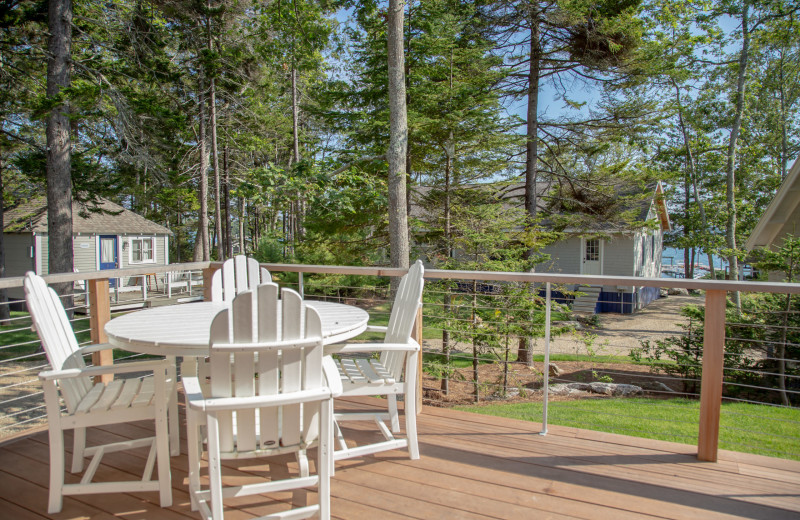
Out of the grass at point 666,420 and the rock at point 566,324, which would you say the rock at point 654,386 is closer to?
the grass at point 666,420

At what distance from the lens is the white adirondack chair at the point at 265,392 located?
173cm

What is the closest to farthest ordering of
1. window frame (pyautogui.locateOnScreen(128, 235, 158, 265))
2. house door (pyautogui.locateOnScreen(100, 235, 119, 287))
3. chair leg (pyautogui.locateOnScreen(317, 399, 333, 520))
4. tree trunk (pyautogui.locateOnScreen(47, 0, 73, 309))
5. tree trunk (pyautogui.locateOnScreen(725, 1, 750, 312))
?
chair leg (pyautogui.locateOnScreen(317, 399, 333, 520))
tree trunk (pyautogui.locateOnScreen(47, 0, 73, 309))
tree trunk (pyautogui.locateOnScreen(725, 1, 750, 312))
house door (pyautogui.locateOnScreen(100, 235, 119, 287))
window frame (pyautogui.locateOnScreen(128, 235, 158, 265))

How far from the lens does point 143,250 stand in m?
19.7

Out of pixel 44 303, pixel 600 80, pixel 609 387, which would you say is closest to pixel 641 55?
pixel 600 80

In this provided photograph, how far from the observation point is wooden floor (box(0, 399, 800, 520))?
2096mm

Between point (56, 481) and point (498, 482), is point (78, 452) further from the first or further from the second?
A: point (498, 482)

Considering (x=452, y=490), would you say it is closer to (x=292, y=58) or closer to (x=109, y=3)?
(x=292, y=58)

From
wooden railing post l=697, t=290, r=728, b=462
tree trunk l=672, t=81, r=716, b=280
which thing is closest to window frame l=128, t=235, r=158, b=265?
wooden railing post l=697, t=290, r=728, b=462

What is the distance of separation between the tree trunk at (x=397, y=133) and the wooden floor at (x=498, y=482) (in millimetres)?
3535

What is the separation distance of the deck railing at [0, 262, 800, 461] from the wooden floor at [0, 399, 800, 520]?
257mm

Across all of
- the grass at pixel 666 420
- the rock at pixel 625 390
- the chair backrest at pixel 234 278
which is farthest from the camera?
the rock at pixel 625 390

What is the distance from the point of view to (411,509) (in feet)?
6.89

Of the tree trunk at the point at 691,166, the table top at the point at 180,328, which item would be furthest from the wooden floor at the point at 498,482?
the tree trunk at the point at 691,166

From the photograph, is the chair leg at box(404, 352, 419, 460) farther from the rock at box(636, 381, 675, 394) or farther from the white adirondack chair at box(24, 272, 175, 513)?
the rock at box(636, 381, 675, 394)
